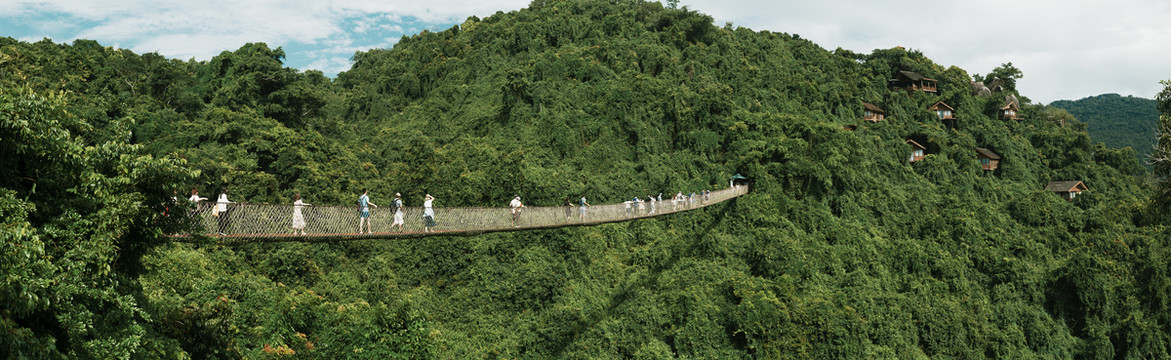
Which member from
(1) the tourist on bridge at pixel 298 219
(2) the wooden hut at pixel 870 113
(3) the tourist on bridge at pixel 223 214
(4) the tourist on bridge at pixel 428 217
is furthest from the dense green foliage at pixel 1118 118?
(3) the tourist on bridge at pixel 223 214

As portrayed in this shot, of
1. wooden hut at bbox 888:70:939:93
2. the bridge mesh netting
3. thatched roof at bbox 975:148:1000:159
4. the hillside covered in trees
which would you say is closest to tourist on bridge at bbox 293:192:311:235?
the bridge mesh netting

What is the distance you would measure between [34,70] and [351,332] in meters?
16.9

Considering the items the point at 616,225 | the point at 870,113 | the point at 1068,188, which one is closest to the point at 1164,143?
the point at 616,225

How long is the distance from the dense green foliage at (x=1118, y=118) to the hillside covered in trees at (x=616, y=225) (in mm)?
44593

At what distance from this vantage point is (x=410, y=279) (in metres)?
24.5

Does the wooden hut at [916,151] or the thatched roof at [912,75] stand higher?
the thatched roof at [912,75]

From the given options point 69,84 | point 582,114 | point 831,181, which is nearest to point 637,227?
point 582,114

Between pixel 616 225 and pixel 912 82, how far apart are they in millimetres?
28906

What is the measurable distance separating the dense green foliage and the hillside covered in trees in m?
44.6

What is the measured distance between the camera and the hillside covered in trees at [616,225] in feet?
72.4

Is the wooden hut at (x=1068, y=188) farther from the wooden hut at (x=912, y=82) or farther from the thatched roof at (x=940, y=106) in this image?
the wooden hut at (x=912, y=82)

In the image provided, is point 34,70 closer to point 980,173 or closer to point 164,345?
point 164,345

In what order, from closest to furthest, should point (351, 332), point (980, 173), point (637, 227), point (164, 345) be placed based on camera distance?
point (164, 345) → point (351, 332) → point (637, 227) → point (980, 173)

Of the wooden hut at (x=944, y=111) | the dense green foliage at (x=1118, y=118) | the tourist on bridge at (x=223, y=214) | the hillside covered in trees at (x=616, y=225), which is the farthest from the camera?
the dense green foliage at (x=1118, y=118)
